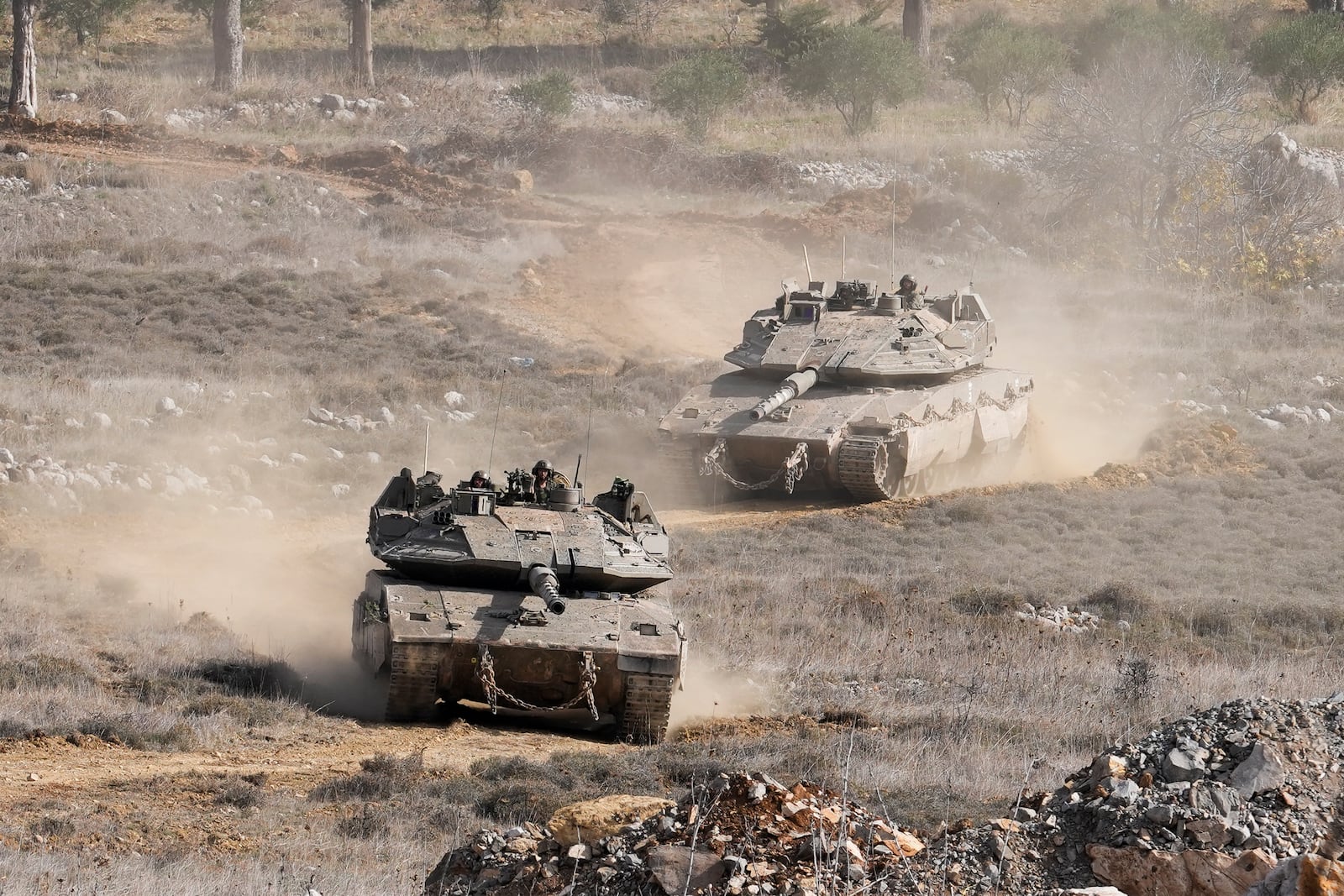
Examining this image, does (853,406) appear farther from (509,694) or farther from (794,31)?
(794,31)

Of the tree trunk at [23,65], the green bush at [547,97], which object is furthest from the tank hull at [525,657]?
the green bush at [547,97]

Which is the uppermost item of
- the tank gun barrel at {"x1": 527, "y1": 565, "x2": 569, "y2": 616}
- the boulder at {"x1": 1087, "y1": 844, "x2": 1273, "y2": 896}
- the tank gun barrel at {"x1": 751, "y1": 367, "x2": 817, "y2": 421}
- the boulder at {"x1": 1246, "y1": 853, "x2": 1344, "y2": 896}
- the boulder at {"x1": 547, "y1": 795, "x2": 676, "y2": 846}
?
the boulder at {"x1": 1246, "y1": 853, "x2": 1344, "y2": 896}

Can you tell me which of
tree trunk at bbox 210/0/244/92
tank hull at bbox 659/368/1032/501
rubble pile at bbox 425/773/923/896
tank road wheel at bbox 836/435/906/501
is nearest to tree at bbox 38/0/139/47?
tree trunk at bbox 210/0/244/92

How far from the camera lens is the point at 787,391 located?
76.3ft

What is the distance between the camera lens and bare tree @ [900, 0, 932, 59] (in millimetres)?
57719

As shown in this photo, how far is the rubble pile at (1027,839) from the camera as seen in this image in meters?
7.09

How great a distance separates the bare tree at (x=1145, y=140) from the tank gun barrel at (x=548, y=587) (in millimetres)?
34694

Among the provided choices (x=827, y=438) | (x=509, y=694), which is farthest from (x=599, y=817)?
(x=827, y=438)

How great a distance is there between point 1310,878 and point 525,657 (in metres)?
7.28

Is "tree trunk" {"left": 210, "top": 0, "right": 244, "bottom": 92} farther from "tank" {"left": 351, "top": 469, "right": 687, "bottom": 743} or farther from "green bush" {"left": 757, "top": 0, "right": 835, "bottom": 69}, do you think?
"tank" {"left": 351, "top": 469, "right": 687, "bottom": 743}

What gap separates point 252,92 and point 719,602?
34.5 meters

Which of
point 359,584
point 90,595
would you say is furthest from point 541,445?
point 90,595

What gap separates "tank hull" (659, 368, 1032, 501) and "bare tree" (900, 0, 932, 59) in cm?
3480

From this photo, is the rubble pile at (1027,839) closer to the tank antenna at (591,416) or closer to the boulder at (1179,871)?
the boulder at (1179,871)
